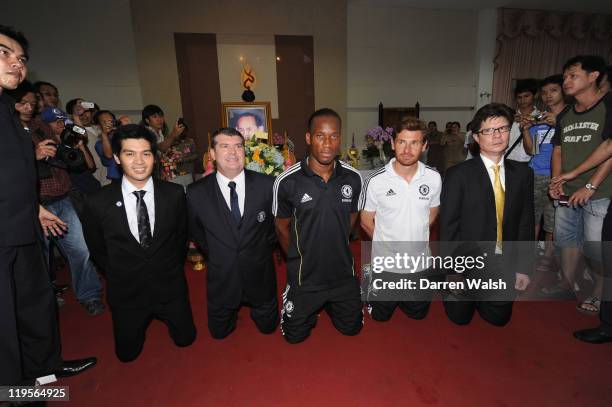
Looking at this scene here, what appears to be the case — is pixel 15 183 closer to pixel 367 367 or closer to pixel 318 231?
pixel 318 231

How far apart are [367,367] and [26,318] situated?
222 centimetres

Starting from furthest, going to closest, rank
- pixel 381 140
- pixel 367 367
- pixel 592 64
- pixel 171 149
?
pixel 381 140, pixel 171 149, pixel 592 64, pixel 367 367

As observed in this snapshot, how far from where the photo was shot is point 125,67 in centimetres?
699

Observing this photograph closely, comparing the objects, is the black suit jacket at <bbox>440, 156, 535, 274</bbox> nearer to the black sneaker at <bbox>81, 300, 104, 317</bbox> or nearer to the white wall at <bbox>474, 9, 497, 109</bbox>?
the black sneaker at <bbox>81, 300, 104, 317</bbox>

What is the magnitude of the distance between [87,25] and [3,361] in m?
7.49

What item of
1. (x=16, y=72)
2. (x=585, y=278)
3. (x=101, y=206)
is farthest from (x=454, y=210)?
(x=16, y=72)

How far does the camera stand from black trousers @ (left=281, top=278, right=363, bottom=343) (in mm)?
2424

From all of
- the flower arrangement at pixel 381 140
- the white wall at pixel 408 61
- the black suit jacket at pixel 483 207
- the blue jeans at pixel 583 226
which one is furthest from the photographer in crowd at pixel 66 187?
the white wall at pixel 408 61

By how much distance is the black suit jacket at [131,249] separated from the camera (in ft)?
6.93

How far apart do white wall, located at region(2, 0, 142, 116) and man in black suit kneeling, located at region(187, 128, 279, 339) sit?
631cm

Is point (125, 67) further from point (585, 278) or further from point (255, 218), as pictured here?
point (585, 278)

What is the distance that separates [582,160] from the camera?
8.48 ft

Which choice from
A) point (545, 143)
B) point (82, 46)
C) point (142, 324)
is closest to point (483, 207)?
point (545, 143)

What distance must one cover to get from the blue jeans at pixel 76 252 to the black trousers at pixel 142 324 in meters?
0.87
